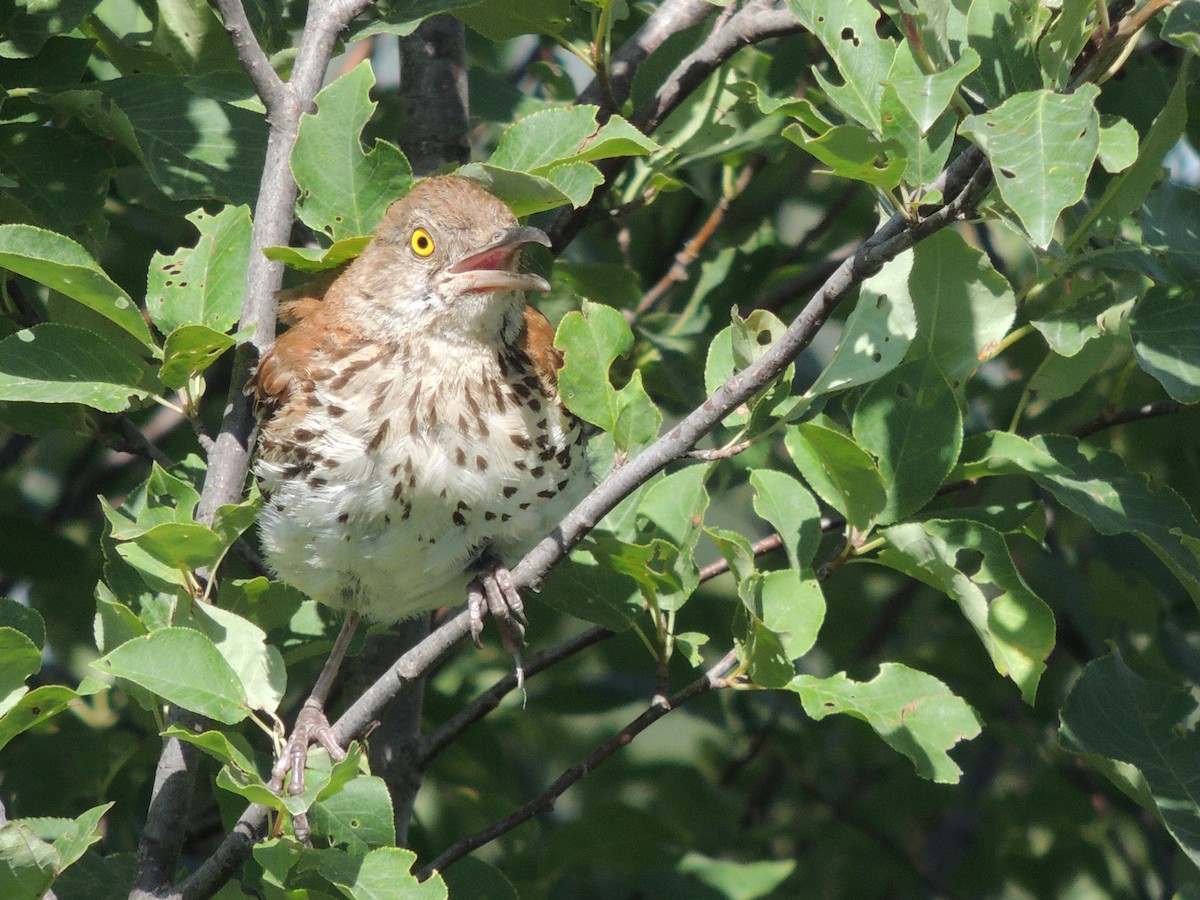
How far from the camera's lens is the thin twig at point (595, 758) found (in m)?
2.78

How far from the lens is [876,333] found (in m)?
2.56

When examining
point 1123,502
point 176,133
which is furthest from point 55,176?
point 1123,502

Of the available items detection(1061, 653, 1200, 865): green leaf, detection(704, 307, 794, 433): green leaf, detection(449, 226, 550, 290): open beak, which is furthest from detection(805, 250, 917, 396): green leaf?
detection(1061, 653, 1200, 865): green leaf

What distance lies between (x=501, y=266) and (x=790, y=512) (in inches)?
36.7

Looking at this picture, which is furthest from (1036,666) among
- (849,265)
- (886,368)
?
(849,265)

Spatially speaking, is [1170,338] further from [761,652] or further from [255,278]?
[255,278]

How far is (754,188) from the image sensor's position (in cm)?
479

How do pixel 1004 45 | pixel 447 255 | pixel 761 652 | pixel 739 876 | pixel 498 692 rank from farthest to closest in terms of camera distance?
1. pixel 739 876
2. pixel 447 255
3. pixel 498 692
4. pixel 761 652
5. pixel 1004 45

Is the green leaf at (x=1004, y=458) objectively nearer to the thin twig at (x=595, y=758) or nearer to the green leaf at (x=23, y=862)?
the thin twig at (x=595, y=758)

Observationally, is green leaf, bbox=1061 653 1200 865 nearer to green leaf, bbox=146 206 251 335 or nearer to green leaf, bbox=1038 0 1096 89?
green leaf, bbox=1038 0 1096 89

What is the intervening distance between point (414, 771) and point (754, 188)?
2.30m

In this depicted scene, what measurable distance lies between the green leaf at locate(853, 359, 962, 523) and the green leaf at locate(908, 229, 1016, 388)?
99mm

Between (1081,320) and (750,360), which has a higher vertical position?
(750,360)

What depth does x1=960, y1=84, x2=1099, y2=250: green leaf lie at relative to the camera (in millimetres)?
1896
